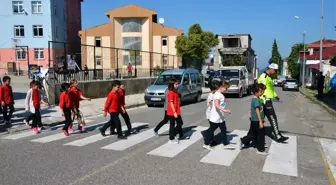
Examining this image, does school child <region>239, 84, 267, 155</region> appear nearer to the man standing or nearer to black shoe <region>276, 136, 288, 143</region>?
the man standing

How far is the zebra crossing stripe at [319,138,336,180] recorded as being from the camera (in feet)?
21.0

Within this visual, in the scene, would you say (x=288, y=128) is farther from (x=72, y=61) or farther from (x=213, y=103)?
(x=72, y=61)

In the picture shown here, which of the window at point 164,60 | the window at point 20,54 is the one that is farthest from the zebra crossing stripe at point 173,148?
the window at point 20,54

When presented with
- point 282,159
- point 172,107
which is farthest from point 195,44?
point 282,159

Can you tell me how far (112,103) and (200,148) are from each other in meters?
2.70

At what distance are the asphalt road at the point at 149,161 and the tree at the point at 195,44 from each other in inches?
1477

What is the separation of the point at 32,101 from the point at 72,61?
28.1ft

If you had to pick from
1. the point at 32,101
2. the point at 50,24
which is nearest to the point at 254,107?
the point at 32,101

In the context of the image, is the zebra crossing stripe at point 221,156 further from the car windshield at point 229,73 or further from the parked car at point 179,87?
the car windshield at point 229,73

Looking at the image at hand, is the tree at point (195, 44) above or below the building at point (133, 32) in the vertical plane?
below

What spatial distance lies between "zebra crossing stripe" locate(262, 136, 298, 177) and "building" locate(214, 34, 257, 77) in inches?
2354

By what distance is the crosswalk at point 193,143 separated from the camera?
645 cm

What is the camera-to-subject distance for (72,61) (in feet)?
58.7

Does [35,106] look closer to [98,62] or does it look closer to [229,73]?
[98,62]
